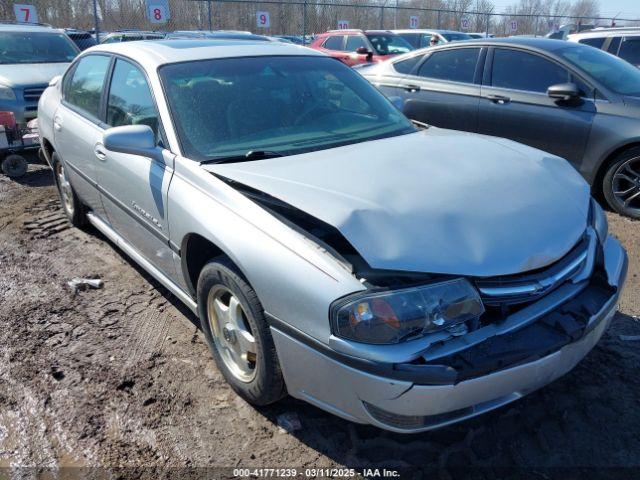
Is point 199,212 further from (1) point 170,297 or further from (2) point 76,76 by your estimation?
(2) point 76,76

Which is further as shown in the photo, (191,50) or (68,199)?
(68,199)

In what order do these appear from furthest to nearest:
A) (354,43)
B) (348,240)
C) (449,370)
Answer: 1. (354,43)
2. (348,240)
3. (449,370)

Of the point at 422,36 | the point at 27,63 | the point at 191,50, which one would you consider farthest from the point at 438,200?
the point at 422,36

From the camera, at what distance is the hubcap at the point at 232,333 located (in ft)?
8.49

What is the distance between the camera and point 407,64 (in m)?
6.71

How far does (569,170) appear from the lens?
9.54 feet

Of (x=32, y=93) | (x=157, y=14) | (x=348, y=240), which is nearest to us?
(x=348, y=240)

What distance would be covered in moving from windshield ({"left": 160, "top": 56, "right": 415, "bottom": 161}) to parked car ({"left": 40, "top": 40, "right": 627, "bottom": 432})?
12 millimetres

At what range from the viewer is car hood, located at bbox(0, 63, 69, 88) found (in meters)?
7.64

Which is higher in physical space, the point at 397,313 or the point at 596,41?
the point at 596,41

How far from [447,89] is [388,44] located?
8.50 metres

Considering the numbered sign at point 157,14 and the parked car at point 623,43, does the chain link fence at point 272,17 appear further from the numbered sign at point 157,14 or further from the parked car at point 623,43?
the parked car at point 623,43

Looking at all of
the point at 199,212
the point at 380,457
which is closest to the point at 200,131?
the point at 199,212

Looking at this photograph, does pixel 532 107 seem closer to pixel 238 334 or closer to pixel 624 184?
pixel 624 184
